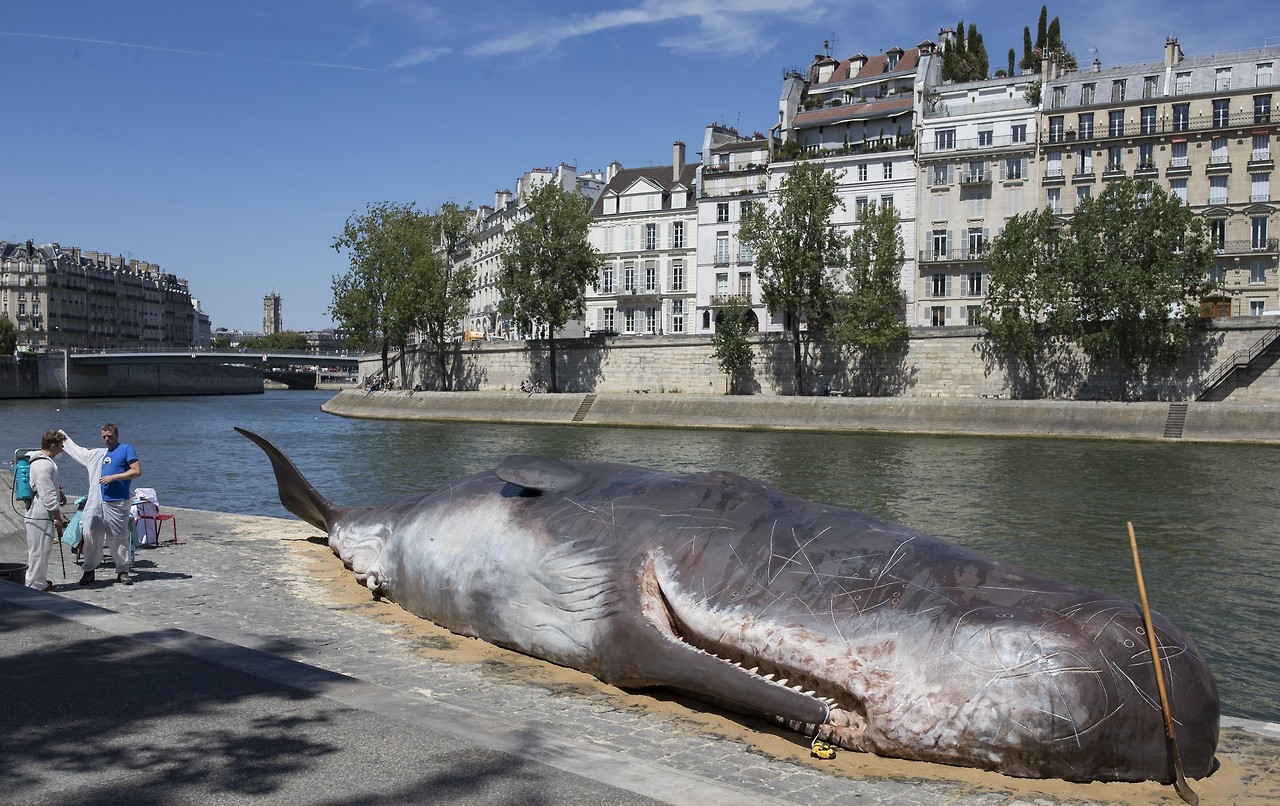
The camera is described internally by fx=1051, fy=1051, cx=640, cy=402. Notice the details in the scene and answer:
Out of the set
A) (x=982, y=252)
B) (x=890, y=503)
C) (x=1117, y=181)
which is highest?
(x=1117, y=181)

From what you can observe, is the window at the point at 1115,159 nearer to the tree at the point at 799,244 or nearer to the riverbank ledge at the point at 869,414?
Result: the tree at the point at 799,244

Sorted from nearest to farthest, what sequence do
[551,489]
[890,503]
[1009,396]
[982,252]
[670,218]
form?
[551,489], [890,503], [1009,396], [982,252], [670,218]

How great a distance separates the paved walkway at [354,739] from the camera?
5.71 m

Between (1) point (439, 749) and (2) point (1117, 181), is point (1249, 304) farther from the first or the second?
(1) point (439, 749)

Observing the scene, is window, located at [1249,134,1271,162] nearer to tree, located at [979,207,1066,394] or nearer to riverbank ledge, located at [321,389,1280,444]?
tree, located at [979,207,1066,394]

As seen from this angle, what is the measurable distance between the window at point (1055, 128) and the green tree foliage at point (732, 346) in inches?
902

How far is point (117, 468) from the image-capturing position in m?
12.8

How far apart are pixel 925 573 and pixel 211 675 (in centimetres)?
525

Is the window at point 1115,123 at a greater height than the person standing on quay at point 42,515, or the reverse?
the window at point 1115,123

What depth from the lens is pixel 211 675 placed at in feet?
25.3

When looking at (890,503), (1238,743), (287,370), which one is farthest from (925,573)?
(287,370)

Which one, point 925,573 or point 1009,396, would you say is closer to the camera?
point 925,573

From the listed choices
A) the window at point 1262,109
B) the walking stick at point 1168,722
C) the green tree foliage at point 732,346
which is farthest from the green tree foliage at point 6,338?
the walking stick at point 1168,722

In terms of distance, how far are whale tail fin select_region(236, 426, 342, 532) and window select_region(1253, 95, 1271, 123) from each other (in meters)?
65.0
